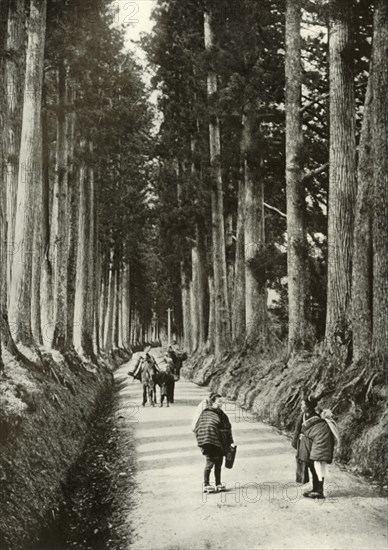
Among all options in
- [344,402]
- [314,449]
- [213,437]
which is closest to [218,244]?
[344,402]

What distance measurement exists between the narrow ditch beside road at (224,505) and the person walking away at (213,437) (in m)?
0.22

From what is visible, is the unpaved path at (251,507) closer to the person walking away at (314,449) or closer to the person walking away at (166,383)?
the person walking away at (314,449)

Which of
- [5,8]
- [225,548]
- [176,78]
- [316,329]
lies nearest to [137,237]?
[176,78]

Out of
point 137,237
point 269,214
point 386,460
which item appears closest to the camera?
point 386,460

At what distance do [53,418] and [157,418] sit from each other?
3.41 metres

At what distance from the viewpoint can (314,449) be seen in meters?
6.95

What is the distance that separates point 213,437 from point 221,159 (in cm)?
1342

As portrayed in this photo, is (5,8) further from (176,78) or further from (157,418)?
(176,78)

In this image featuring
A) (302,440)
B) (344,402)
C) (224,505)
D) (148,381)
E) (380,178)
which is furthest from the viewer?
(148,381)

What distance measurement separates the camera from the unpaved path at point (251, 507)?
5762 millimetres

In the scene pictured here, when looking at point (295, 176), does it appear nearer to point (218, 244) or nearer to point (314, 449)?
point (314, 449)

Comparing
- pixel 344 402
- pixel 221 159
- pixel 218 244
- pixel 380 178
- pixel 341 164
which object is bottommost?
pixel 344 402

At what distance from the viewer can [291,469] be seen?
7.25m

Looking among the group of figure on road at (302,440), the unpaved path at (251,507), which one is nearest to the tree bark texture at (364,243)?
the group of figure on road at (302,440)
